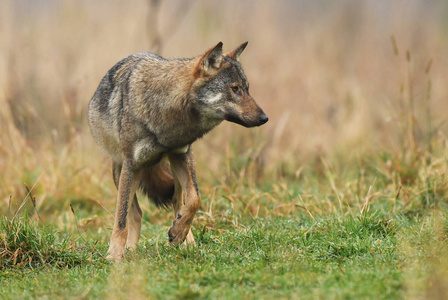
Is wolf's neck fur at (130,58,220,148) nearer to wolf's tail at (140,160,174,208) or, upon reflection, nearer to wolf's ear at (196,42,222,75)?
wolf's ear at (196,42,222,75)

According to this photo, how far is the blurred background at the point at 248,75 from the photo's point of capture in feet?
30.1

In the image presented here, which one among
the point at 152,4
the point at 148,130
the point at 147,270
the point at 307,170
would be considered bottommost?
the point at 307,170

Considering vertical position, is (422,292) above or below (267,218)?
above

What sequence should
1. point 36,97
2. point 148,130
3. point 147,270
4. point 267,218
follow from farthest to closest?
point 36,97 → point 267,218 → point 148,130 → point 147,270

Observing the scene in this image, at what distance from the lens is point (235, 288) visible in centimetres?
434

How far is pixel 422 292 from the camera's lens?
3.90 m

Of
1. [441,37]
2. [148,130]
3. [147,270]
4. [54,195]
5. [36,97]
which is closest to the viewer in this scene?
[147,270]

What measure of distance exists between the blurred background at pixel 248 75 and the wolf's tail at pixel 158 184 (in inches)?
84.0

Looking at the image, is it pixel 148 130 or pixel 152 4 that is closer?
pixel 148 130

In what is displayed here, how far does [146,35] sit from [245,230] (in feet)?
22.8

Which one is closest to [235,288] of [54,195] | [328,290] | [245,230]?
[328,290]

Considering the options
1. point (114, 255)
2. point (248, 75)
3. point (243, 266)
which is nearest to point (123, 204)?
point (114, 255)

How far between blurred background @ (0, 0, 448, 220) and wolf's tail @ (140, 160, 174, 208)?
7.00 feet

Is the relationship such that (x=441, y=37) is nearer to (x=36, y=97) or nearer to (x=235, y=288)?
(x=36, y=97)
